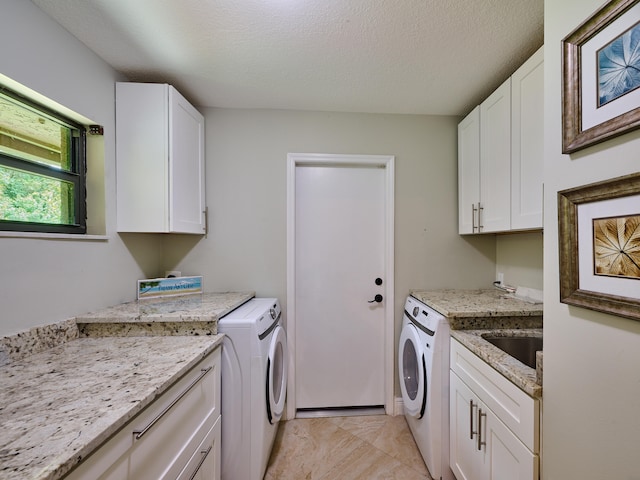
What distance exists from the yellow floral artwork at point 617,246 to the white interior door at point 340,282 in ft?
4.67

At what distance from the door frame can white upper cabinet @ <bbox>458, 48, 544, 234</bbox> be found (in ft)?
1.90

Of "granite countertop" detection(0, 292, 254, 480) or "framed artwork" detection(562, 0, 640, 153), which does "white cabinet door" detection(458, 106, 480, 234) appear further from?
"granite countertop" detection(0, 292, 254, 480)

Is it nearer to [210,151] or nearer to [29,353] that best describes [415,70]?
[210,151]

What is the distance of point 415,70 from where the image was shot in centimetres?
154

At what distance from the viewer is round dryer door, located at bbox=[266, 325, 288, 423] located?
148 centimetres

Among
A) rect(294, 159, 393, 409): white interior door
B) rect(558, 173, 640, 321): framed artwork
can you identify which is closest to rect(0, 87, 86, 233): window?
rect(294, 159, 393, 409): white interior door

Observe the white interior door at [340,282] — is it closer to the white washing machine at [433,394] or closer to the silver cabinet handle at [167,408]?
the white washing machine at [433,394]

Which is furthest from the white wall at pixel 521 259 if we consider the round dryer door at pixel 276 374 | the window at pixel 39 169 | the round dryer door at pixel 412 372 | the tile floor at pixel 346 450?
the window at pixel 39 169

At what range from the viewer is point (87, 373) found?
90cm

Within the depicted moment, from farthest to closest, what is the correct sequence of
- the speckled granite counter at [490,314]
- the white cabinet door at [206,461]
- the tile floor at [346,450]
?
the tile floor at [346,450] < the speckled granite counter at [490,314] < the white cabinet door at [206,461]

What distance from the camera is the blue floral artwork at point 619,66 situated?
608mm

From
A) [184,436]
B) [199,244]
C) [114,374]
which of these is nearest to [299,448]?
[184,436]

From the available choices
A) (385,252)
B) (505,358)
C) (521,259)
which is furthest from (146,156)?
(521,259)

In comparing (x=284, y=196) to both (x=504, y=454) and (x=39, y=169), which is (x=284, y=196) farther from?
(x=504, y=454)
